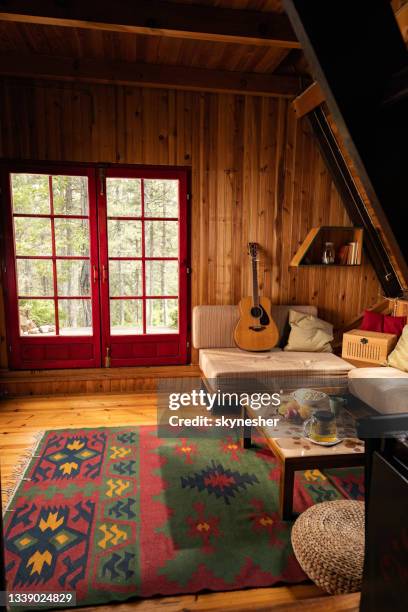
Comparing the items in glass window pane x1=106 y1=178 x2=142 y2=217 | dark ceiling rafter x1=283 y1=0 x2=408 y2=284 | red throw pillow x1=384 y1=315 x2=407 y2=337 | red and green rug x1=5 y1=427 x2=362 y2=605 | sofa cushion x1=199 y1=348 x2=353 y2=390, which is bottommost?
red and green rug x1=5 y1=427 x2=362 y2=605

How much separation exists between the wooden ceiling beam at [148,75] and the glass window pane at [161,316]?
1.93 metres

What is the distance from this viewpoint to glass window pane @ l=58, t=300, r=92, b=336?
12.1 feet

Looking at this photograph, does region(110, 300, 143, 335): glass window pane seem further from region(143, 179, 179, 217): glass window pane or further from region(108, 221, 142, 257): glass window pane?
region(143, 179, 179, 217): glass window pane

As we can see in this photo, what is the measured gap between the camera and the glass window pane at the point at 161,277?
3787 mm

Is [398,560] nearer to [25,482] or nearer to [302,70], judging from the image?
[25,482]

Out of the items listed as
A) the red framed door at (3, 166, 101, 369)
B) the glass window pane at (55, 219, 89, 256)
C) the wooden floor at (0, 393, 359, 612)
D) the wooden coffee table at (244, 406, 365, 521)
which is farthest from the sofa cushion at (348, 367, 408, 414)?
the glass window pane at (55, 219, 89, 256)

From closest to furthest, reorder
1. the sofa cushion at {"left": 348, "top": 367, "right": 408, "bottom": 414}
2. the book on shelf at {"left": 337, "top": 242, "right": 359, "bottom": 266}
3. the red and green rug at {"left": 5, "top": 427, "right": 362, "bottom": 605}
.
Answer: the red and green rug at {"left": 5, "top": 427, "right": 362, "bottom": 605} < the sofa cushion at {"left": 348, "top": 367, "right": 408, "bottom": 414} < the book on shelf at {"left": 337, "top": 242, "right": 359, "bottom": 266}

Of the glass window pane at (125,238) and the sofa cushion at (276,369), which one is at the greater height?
the glass window pane at (125,238)

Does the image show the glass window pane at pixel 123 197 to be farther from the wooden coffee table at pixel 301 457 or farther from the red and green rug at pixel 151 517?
the wooden coffee table at pixel 301 457

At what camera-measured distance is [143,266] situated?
3.76m

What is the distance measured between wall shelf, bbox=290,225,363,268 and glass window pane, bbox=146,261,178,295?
3.81 ft

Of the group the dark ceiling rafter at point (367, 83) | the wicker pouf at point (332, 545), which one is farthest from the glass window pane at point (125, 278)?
the dark ceiling rafter at point (367, 83)

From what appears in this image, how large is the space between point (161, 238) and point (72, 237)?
0.80m

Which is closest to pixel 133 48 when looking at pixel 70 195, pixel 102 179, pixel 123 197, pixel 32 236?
pixel 102 179
